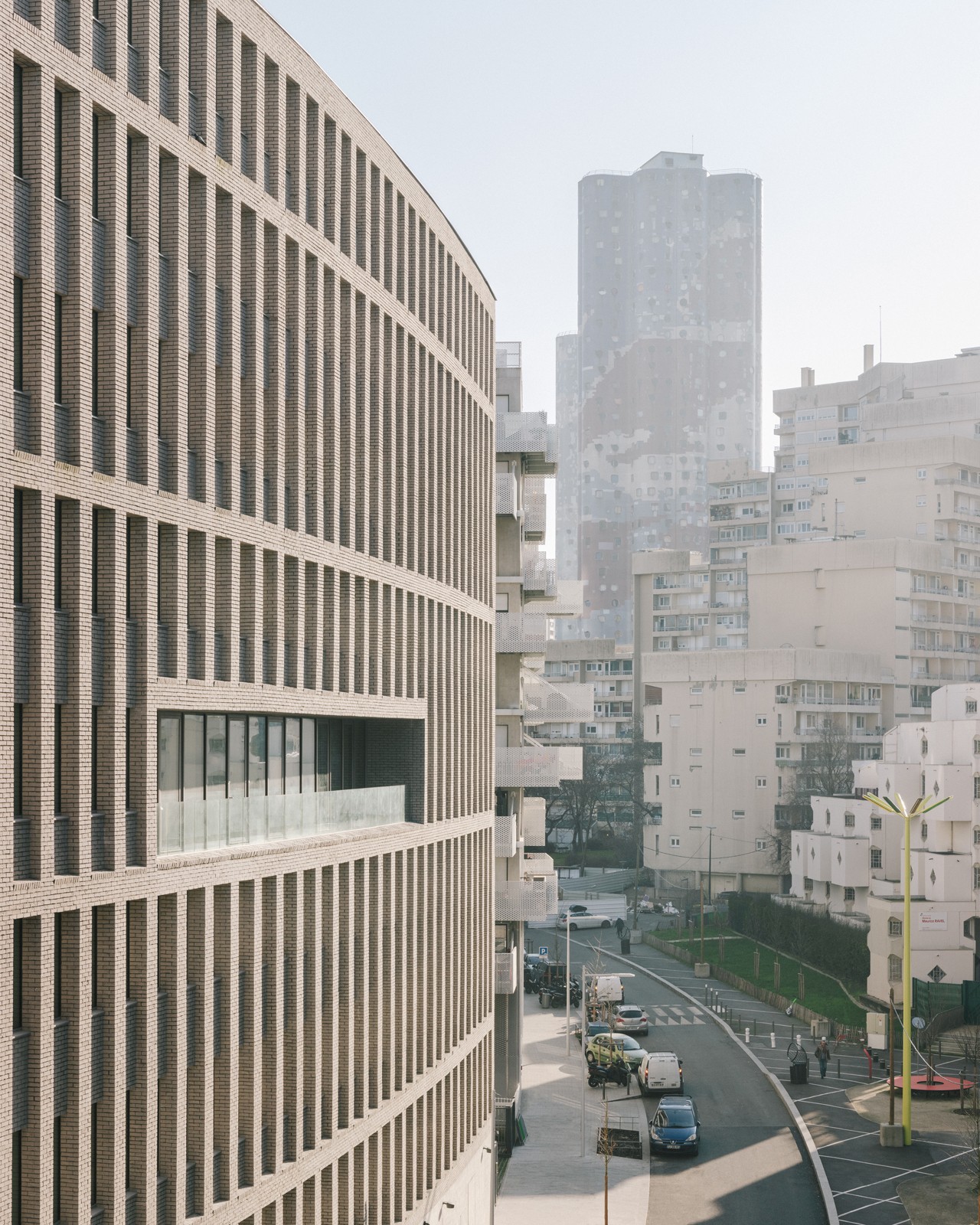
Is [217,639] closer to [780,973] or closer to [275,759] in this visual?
[275,759]

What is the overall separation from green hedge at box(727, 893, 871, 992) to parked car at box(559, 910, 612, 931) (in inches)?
309

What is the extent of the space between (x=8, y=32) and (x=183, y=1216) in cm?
1438

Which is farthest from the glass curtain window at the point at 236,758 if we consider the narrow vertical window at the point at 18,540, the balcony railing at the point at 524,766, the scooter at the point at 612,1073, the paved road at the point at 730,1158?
the scooter at the point at 612,1073

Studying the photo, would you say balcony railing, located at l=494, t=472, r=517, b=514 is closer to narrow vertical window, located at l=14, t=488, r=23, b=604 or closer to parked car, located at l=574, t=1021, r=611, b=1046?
parked car, located at l=574, t=1021, r=611, b=1046

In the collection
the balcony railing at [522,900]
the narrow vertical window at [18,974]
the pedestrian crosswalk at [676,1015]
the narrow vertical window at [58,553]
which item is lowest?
the pedestrian crosswalk at [676,1015]

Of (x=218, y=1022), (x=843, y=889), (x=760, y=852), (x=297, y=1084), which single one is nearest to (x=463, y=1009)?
(x=297, y=1084)

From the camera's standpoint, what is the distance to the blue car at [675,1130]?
43344mm

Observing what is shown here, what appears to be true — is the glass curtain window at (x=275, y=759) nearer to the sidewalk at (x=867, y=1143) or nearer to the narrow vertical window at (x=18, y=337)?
the narrow vertical window at (x=18, y=337)

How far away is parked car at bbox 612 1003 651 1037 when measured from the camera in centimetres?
5991

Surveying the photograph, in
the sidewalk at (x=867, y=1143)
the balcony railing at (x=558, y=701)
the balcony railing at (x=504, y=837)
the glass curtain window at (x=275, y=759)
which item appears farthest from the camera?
the balcony railing at (x=558, y=701)

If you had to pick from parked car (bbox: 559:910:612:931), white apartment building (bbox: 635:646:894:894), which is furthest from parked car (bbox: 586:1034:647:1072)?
white apartment building (bbox: 635:646:894:894)

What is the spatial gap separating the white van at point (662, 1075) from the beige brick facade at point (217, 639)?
18.1 metres

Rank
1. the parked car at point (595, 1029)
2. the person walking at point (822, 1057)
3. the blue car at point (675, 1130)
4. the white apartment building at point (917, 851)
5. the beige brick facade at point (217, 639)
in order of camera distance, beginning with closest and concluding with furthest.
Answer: the beige brick facade at point (217, 639), the blue car at point (675, 1130), the person walking at point (822, 1057), the parked car at point (595, 1029), the white apartment building at point (917, 851)

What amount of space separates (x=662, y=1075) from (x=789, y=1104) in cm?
413
